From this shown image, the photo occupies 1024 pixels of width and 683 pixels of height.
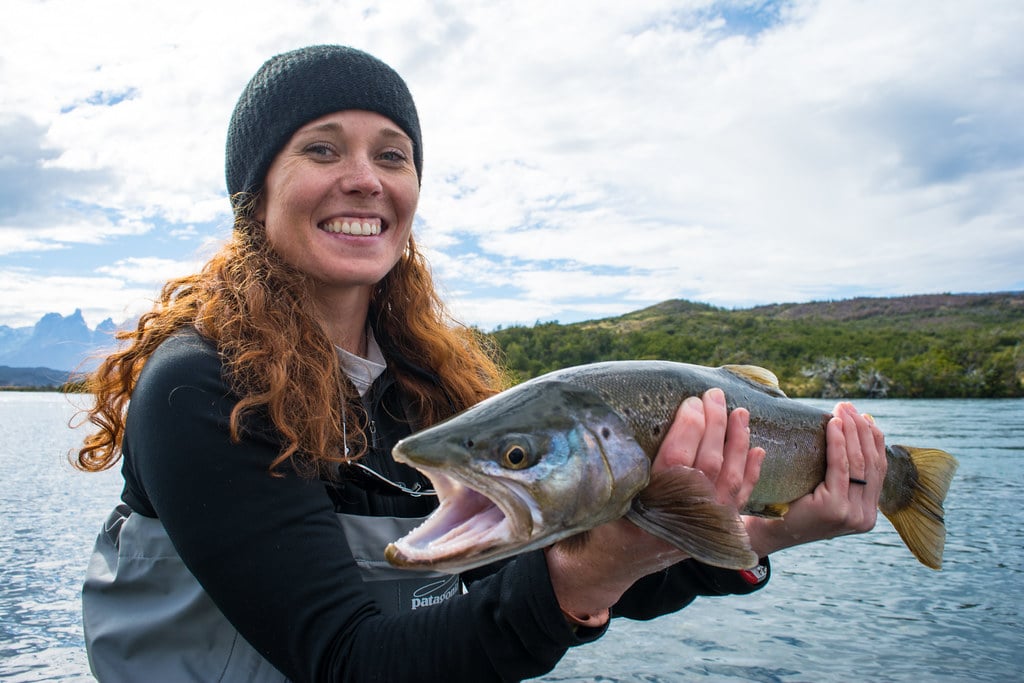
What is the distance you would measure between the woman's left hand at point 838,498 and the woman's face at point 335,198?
191cm

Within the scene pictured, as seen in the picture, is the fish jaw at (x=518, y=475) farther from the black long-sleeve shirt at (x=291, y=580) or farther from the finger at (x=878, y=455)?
the finger at (x=878, y=455)

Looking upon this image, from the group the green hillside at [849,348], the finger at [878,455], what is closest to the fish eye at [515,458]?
the finger at [878,455]

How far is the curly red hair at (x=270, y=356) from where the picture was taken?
8.13 ft

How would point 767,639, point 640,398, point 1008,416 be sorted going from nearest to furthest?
point 640,398 < point 767,639 < point 1008,416

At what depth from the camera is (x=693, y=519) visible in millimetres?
2164

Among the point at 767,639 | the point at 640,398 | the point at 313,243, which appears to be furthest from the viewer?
the point at 767,639

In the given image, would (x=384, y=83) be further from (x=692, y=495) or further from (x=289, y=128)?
(x=692, y=495)

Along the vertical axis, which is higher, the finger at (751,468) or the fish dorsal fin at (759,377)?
the fish dorsal fin at (759,377)

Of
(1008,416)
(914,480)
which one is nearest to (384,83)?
(914,480)

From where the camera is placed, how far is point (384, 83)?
314 centimetres

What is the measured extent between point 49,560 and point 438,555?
11.4 metres

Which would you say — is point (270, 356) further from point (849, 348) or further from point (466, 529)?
point (849, 348)

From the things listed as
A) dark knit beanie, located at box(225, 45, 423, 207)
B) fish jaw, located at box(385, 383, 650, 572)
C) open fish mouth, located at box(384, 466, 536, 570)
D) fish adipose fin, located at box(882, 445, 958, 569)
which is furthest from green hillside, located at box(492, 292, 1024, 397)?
open fish mouth, located at box(384, 466, 536, 570)

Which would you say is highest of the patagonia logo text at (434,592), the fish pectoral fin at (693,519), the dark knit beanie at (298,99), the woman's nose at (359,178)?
the dark knit beanie at (298,99)
